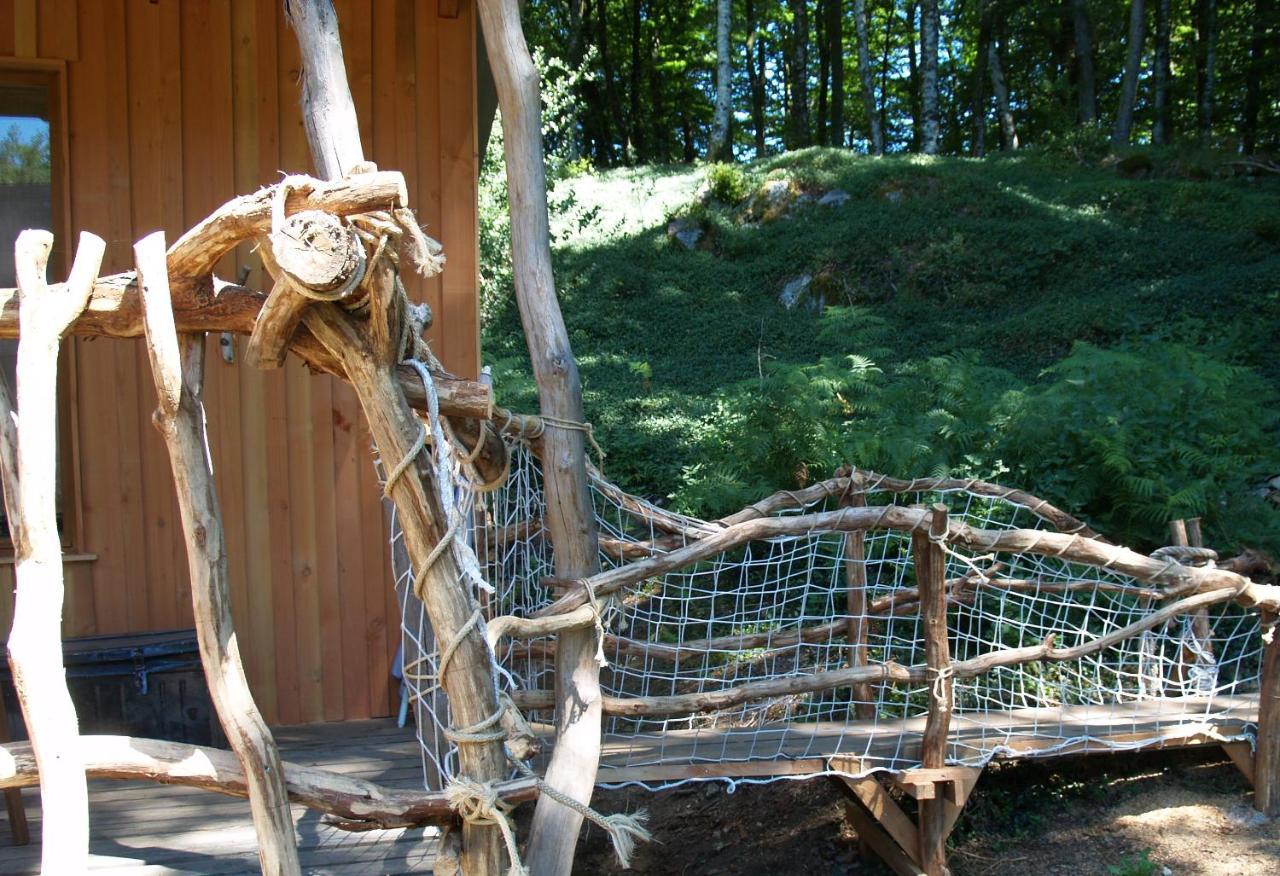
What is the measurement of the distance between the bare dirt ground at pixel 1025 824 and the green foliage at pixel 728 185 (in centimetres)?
1103

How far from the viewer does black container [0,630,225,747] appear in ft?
13.7

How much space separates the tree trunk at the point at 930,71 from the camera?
52.6ft

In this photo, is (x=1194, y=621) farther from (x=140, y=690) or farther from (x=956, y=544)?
(x=140, y=690)

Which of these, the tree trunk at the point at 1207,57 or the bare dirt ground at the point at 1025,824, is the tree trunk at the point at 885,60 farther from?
the bare dirt ground at the point at 1025,824

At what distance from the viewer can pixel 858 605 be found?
5.14 m

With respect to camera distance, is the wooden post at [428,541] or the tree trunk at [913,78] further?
the tree trunk at [913,78]

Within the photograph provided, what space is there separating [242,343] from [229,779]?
2710 millimetres

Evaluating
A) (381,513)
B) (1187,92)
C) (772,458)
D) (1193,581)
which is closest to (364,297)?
(381,513)

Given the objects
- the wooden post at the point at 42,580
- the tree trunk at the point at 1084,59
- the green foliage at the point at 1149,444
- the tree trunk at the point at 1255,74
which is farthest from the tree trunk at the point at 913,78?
the wooden post at the point at 42,580

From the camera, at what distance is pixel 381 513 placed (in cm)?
465

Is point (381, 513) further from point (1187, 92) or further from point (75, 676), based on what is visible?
point (1187, 92)

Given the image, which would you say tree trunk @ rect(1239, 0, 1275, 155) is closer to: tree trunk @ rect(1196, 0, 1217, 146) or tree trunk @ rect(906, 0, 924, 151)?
tree trunk @ rect(1196, 0, 1217, 146)

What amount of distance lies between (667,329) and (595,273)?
176cm

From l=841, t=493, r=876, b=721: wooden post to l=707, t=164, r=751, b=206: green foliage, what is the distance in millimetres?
10877
